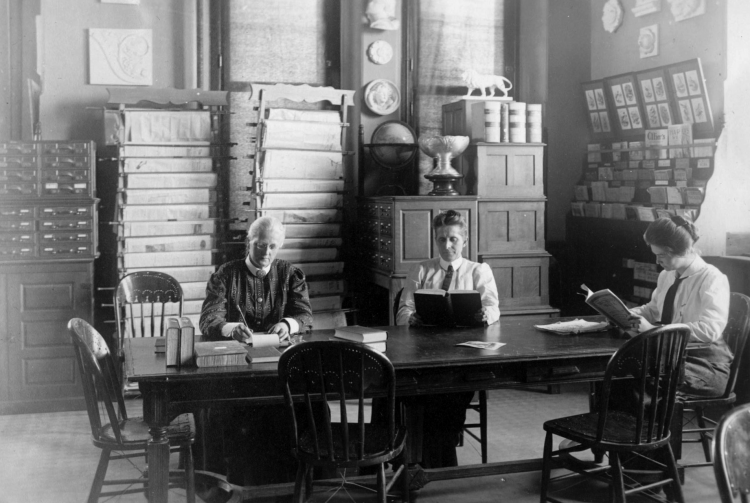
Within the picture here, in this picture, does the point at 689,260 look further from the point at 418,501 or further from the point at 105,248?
the point at 105,248

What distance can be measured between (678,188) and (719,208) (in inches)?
14.5

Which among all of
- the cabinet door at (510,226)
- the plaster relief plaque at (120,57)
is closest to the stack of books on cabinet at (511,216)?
the cabinet door at (510,226)

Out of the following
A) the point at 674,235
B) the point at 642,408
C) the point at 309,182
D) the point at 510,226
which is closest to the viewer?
the point at 642,408

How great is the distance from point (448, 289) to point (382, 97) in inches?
101

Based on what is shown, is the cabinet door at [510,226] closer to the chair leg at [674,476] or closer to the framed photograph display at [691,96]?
the framed photograph display at [691,96]

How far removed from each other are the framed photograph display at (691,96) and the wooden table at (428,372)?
244cm

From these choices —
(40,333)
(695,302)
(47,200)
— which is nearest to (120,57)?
(47,200)

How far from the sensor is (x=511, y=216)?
21.7 feet

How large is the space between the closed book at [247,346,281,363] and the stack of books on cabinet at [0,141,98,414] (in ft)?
9.16

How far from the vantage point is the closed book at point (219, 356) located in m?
3.46

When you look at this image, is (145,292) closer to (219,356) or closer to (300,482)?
(219,356)

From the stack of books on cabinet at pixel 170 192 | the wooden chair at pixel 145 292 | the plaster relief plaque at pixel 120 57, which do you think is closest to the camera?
the wooden chair at pixel 145 292

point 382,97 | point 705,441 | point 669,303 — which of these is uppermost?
point 382,97

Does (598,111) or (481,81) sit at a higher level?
(481,81)
